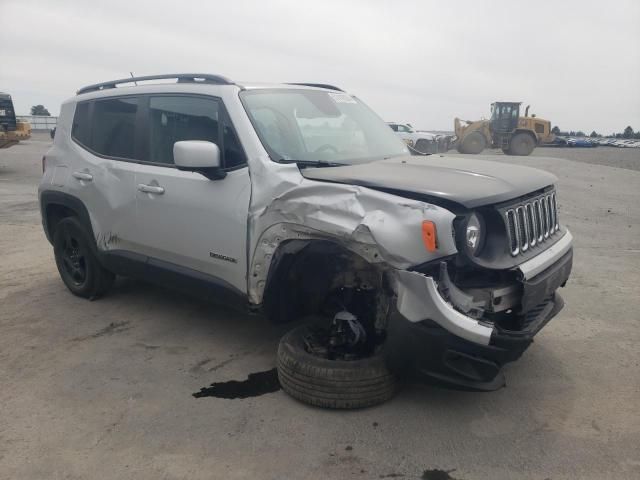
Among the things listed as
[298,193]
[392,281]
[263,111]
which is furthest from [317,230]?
[263,111]

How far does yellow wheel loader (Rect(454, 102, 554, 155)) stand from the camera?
28.7 metres

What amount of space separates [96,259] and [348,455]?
3.21 metres

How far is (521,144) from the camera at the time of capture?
1130 inches

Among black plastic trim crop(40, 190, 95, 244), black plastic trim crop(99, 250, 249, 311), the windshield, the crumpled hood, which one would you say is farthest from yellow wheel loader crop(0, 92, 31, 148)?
the crumpled hood

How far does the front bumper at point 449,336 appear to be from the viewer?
9.04ft

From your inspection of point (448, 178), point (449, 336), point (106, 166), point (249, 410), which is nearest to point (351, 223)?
point (448, 178)

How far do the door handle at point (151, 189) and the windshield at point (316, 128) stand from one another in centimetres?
94

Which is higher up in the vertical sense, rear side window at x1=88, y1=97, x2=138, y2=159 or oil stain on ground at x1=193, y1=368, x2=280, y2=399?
rear side window at x1=88, y1=97, x2=138, y2=159

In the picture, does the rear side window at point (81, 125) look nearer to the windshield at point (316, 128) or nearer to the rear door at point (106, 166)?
the rear door at point (106, 166)

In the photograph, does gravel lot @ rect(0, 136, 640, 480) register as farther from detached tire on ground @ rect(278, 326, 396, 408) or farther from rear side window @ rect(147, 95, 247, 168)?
rear side window @ rect(147, 95, 247, 168)

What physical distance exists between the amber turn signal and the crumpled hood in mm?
168

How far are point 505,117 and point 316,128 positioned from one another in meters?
27.2

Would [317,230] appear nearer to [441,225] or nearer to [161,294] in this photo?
[441,225]

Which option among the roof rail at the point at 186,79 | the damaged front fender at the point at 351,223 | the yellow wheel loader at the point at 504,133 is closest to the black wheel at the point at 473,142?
the yellow wheel loader at the point at 504,133
